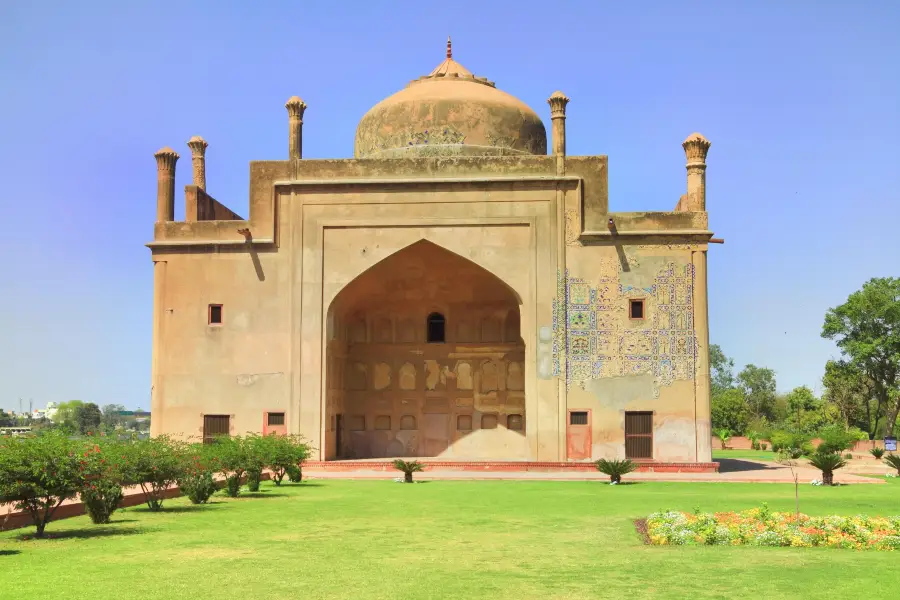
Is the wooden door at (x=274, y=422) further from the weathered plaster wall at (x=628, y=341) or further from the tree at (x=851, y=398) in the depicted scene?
the tree at (x=851, y=398)

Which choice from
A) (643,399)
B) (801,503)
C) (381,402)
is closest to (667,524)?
(801,503)

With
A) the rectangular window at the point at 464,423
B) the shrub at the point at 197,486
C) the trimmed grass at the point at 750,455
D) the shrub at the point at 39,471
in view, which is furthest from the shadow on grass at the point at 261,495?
the trimmed grass at the point at 750,455

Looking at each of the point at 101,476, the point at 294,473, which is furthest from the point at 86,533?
the point at 294,473

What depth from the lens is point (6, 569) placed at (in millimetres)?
8320

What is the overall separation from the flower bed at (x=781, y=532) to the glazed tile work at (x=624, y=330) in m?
12.0

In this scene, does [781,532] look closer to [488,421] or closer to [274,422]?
[274,422]

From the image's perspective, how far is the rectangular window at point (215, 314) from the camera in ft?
78.4

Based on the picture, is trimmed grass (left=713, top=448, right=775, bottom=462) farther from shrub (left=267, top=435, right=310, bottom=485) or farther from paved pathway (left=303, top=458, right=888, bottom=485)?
shrub (left=267, top=435, right=310, bottom=485)

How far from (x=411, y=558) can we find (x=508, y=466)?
43.8ft

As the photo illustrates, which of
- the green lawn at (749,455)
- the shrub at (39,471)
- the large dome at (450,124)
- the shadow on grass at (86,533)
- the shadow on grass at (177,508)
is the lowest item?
the green lawn at (749,455)

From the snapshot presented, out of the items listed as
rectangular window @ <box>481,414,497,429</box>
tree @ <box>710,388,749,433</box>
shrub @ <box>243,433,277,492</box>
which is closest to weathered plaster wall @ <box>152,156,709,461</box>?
rectangular window @ <box>481,414,497,429</box>

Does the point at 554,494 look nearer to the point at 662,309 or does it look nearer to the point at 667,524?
the point at 667,524

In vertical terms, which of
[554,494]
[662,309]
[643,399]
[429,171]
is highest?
[429,171]

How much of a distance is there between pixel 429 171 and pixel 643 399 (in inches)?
273
